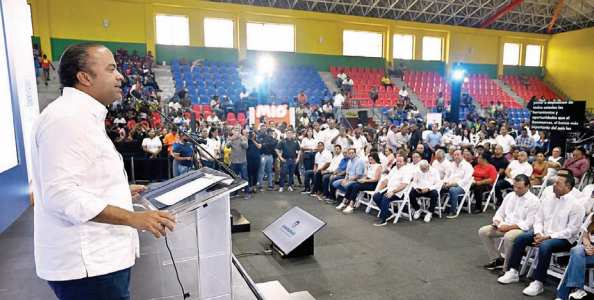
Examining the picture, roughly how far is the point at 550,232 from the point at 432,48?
19.5m

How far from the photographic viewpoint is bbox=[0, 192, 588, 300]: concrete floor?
364 cm

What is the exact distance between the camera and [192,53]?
16.6m

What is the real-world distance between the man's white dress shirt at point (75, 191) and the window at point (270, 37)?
1700cm

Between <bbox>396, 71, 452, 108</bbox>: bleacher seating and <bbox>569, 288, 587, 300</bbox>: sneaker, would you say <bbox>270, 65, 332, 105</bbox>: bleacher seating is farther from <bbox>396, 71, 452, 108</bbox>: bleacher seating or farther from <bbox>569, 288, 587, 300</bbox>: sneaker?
<bbox>569, 288, 587, 300</bbox>: sneaker

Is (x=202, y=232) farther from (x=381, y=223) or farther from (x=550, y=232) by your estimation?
(x=381, y=223)

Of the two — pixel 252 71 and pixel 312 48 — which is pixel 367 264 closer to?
pixel 252 71

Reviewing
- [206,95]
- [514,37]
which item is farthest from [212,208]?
[514,37]

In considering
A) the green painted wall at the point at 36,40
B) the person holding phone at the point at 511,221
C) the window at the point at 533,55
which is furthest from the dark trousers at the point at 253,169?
the window at the point at 533,55

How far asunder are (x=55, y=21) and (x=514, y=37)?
2477 cm

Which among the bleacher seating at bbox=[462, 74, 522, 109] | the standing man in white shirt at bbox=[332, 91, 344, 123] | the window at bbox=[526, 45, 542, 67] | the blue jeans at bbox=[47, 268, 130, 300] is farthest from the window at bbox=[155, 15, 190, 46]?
the window at bbox=[526, 45, 542, 67]

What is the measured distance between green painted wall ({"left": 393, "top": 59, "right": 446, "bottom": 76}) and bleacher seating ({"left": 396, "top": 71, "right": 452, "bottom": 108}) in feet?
1.44

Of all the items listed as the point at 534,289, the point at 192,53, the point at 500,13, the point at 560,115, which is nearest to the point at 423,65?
the point at 500,13

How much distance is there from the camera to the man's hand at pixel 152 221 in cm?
130

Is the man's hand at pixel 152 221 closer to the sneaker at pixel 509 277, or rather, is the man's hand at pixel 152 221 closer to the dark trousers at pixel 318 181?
the sneaker at pixel 509 277
